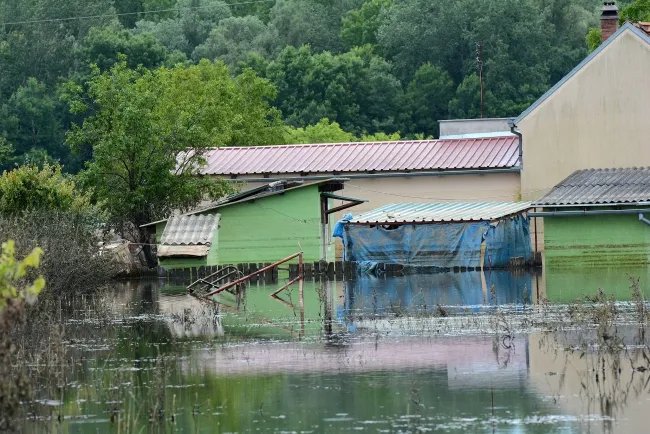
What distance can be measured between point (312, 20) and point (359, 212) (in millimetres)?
69157

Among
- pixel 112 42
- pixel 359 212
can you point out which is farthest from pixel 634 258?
pixel 112 42

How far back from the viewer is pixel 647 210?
40.1 meters

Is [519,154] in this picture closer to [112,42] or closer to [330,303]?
[330,303]

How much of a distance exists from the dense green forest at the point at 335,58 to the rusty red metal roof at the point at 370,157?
31869mm

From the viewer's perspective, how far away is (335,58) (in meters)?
97.4

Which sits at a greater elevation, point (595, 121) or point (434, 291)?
point (595, 121)

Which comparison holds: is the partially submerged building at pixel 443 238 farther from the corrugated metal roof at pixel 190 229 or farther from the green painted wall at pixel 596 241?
the corrugated metal roof at pixel 190 229

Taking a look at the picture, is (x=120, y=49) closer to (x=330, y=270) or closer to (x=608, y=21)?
(x=608, y=21)

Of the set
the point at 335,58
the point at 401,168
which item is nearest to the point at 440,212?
the point at 401,168

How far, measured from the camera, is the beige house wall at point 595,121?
4478 cm

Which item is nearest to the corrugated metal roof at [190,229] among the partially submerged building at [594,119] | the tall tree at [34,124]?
the partially submerged building at [594,119]

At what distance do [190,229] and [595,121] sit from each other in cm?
1414

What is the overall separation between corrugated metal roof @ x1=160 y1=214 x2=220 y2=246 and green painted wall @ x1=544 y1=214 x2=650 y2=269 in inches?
408

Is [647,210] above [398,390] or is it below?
above
